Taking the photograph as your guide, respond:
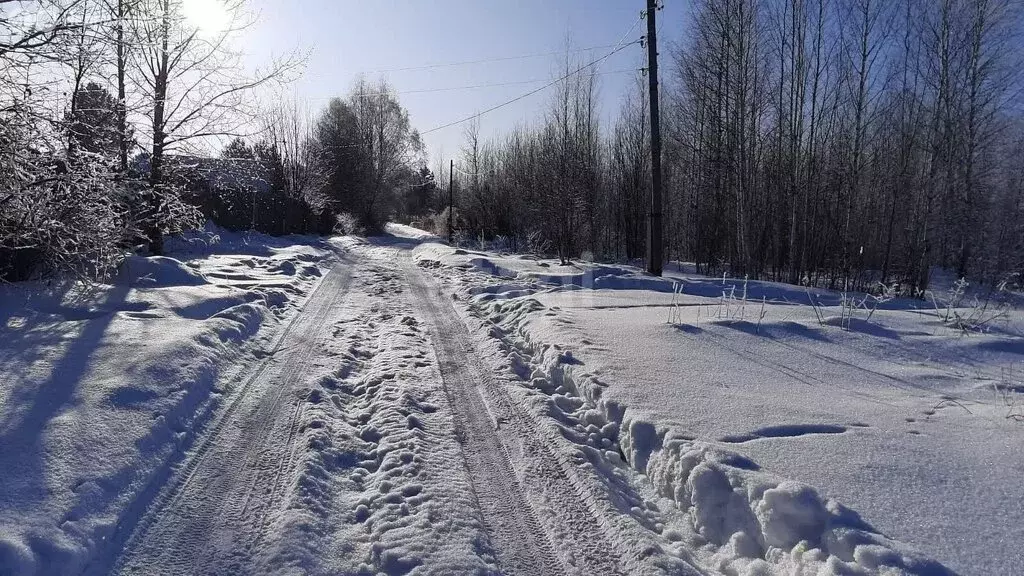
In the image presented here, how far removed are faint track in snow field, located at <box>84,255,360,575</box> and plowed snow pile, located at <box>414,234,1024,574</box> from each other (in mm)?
2273

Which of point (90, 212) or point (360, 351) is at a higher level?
point (90, 212)

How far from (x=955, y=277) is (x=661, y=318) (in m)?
30.6

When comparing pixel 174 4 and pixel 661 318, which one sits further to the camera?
pixel 174 4

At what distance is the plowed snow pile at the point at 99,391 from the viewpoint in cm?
266

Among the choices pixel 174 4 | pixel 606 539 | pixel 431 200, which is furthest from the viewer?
pixel 431 200

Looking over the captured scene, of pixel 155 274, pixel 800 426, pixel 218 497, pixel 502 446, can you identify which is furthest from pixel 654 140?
pixel 218 497

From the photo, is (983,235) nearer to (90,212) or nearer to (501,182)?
(501,182)

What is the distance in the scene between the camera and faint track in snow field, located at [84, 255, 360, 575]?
2.57 m

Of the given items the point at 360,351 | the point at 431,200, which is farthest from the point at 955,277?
the point at 431,200

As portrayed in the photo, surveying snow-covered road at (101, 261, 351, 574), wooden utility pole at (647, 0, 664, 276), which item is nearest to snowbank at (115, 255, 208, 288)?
snow-covered road at (101, 261, 351, 574)

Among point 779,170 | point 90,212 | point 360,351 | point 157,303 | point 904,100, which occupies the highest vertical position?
point 904,100

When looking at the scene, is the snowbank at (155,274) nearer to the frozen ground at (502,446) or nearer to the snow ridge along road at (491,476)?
the frozen ground at (502,446)

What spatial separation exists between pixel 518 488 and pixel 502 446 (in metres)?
0.62

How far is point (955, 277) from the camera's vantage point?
93.3 ft
